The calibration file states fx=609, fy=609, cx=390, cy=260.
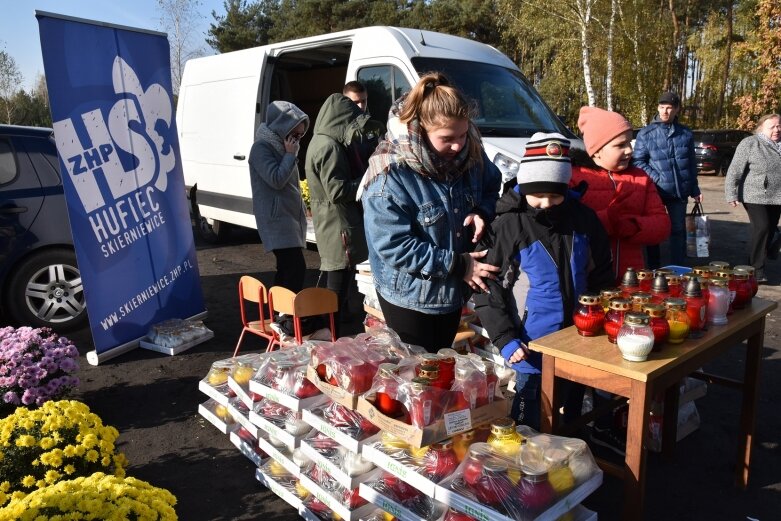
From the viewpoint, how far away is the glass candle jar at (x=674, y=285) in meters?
2.59

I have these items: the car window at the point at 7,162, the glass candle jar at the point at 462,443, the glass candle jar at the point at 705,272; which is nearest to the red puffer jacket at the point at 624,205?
the glass candle jar at the point at 705,272

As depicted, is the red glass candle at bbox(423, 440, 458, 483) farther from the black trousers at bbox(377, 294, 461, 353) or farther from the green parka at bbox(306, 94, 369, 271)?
the green parka at bbox(306, 94, 369, 271)

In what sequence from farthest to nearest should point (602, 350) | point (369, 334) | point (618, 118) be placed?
point (618, 118) < point (369, 334) < point (602, 350)

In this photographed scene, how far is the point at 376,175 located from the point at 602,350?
115cm

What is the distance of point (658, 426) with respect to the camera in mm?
3400

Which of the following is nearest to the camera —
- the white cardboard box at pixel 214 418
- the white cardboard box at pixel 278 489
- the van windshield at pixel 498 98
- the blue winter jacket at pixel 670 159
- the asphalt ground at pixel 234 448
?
the white cardboard box at pixel 278 489

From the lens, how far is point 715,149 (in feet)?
63.4

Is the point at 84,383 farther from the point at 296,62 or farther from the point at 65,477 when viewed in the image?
the point at 296,62

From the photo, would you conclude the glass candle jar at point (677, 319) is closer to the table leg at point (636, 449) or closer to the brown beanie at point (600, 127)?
the table leg at point (636, 449)

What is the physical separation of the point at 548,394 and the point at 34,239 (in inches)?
194

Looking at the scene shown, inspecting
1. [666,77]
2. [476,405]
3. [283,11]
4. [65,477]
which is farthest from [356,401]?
[283,11]

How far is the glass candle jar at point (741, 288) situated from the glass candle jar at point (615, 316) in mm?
792

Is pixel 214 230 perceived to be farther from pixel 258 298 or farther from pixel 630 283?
pixel 630 283

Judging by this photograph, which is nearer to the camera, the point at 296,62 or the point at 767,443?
the point at 767,443
